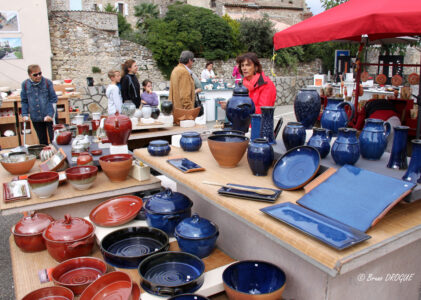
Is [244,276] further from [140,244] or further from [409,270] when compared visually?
[409,270]

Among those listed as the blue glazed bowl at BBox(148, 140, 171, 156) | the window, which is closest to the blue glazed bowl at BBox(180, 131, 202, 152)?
the blue glazed bowl at BBox(148, 140, 171, 156)

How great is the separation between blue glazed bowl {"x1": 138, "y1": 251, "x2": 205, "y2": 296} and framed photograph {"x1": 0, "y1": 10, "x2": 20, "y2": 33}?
952cm

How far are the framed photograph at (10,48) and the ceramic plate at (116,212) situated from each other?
8.81 m

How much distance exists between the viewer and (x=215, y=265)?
65.1 inches

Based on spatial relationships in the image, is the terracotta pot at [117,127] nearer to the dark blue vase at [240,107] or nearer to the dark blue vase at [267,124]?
the dark blue vase at [240,107]

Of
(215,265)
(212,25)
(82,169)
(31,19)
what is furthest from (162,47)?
(215,265)

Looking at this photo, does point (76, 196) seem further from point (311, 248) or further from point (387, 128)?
point (387, 128)

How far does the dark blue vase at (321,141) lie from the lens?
1.75m

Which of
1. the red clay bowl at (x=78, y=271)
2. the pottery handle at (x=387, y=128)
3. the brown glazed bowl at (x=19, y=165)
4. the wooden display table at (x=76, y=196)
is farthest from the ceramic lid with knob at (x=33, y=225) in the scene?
the pottery handle at (x=387, y=128)

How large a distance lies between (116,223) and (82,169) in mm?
702

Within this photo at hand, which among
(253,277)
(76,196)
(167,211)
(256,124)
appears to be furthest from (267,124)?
(76,196)

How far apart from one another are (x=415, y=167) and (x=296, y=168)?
1.61 feet

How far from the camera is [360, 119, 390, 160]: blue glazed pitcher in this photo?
5.55ft

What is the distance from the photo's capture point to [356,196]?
1.35 m
